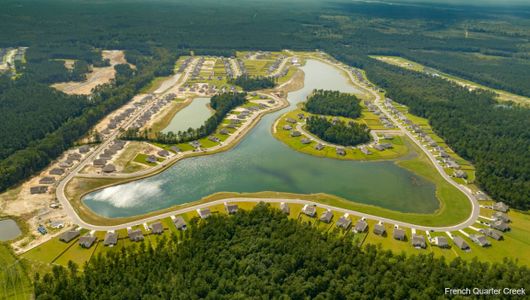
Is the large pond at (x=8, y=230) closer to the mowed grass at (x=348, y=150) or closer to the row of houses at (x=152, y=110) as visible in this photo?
the row of houses at (x=152, y=110)

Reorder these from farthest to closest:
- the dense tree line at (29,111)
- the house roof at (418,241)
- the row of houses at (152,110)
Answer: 1. the row of houses at (152,110)
2. the dense tree line at (29,111)
3. the house roof at (418,241)

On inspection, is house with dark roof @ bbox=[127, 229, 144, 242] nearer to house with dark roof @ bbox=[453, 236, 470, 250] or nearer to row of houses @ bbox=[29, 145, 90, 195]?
row of houses @ bbox=[29, 145, 90, 195]

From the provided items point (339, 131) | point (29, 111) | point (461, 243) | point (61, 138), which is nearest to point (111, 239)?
point (61, 138)

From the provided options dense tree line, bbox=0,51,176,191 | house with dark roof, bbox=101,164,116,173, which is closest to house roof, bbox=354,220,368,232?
house with dark roof, bbox=101,164,116,173

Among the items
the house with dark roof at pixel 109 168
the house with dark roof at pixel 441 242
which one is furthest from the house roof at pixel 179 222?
the house with dark roof at pixel 441 242

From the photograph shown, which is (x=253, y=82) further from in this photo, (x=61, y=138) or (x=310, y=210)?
(x=310, y=210)

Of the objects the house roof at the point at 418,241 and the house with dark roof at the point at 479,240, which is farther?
the house with dark roof at the point at 479,240
